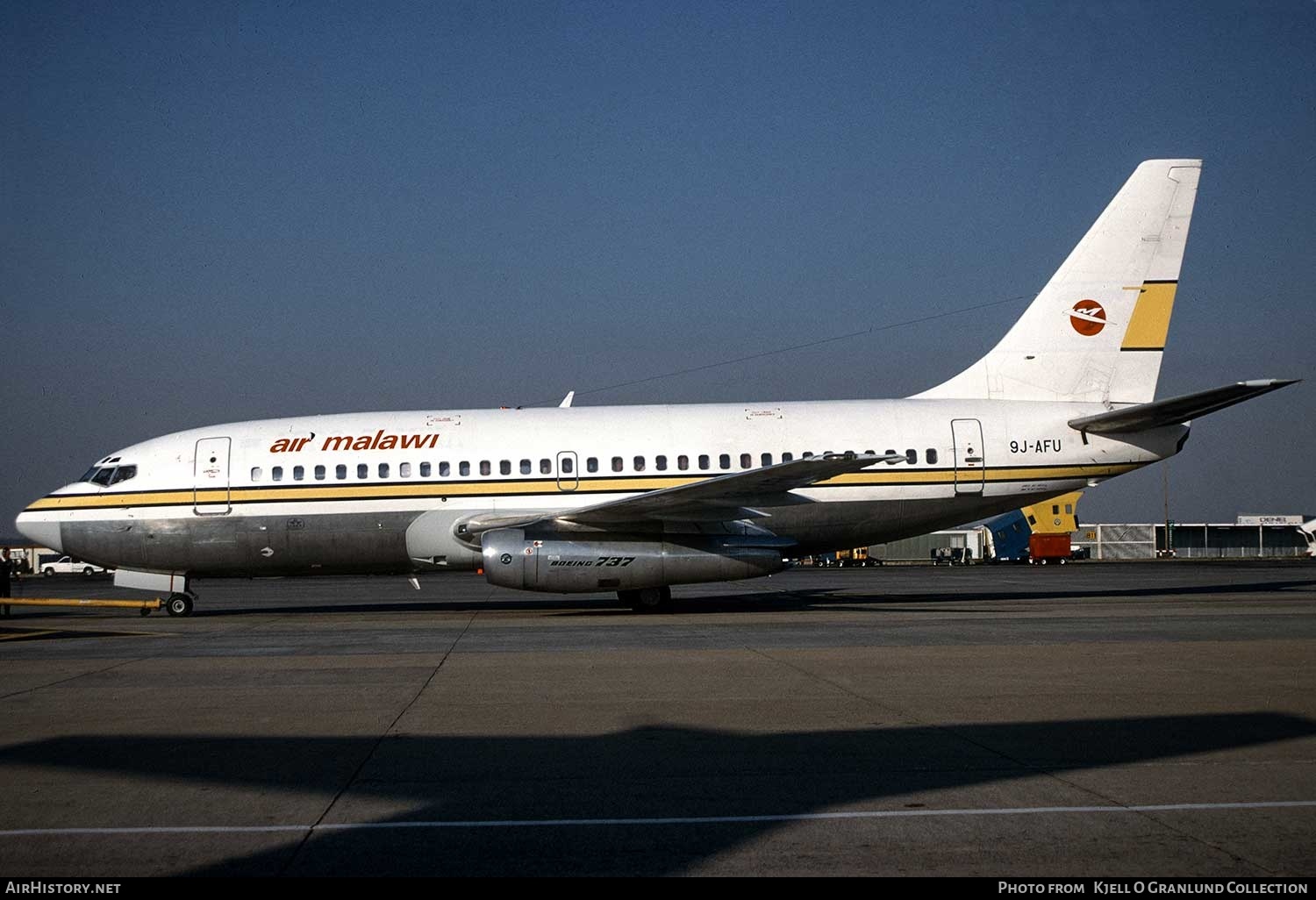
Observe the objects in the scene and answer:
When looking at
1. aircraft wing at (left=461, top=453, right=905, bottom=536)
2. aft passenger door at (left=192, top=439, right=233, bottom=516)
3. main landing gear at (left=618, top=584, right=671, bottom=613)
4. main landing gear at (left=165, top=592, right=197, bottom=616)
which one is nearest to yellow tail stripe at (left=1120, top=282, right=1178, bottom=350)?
aircraft wing at (left=461, top=453, right=905, bottom=536)

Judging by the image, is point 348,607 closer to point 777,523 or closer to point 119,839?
point 777,523

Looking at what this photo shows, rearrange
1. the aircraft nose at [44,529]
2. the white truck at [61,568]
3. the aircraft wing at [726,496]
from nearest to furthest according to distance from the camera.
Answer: the aircraft wing at [726,496], the aircraft nose at [44,529], the white truck at [61,568]

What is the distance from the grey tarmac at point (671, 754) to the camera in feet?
15.9

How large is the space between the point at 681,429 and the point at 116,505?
10884 mm

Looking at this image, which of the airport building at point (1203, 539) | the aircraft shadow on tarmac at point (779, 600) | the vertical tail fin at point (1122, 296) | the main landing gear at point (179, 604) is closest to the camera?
the main landing gear at point (179, 604)

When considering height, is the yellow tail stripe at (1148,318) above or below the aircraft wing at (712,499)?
above

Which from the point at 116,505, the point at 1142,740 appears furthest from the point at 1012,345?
the point at 116,505

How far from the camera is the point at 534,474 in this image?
20656 mm

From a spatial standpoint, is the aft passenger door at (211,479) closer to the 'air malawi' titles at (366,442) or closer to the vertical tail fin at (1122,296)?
the 'air malawi' titles at (366,442)

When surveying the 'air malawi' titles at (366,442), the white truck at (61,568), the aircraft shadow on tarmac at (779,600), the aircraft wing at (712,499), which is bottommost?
the white truck at (61,568)

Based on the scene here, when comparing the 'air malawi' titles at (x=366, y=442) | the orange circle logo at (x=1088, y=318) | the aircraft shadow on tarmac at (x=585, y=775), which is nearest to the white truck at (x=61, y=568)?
the 'air malawi' titles at (x=366, y=442)

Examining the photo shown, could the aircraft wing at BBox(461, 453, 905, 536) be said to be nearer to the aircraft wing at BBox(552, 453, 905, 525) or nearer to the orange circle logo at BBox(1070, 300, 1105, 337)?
the aircraft wing at BBox(552, 453, 905, 525)

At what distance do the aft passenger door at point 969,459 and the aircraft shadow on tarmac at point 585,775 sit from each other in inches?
515

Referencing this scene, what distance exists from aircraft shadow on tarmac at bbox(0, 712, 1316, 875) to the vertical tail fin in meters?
15.2
